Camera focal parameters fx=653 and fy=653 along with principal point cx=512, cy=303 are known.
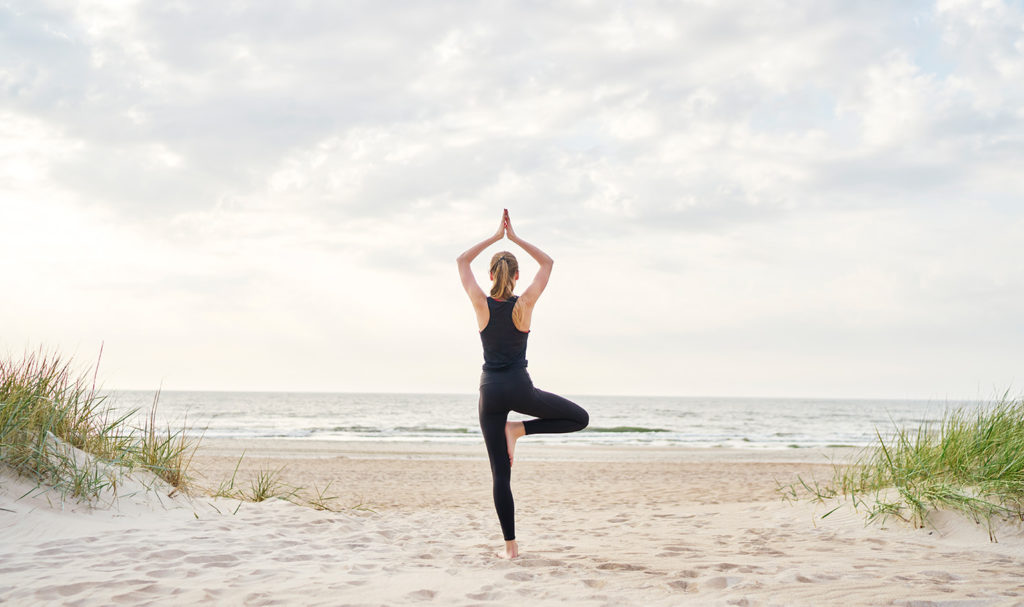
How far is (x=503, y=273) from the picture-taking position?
418 centimetres

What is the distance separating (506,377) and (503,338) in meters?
0.25

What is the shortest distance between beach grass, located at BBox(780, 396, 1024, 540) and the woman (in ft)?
10.5

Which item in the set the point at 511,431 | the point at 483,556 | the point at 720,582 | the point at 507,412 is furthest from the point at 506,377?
the point at 720,582

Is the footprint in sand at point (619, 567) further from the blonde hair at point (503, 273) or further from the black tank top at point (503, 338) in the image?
the blonde hair at point (503, 273)

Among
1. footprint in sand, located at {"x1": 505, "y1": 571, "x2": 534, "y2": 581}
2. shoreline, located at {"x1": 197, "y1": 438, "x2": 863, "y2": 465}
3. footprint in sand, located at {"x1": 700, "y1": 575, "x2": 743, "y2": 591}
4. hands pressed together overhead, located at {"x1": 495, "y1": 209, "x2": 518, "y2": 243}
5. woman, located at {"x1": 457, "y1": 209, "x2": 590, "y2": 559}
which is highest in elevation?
hands pressed together overhead, located at {"x1": 495, "y1": 209, "x2": 518, "y2": 243}

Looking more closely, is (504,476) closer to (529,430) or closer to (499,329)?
(529,430)

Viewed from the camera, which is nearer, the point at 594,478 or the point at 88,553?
the point at 88,553

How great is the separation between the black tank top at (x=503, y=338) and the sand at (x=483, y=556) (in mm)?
1276

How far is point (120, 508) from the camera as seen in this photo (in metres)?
5.05

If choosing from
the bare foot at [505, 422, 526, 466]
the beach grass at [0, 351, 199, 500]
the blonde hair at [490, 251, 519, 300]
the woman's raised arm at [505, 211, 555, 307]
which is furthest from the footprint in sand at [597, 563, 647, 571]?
the beach grass at [0, 351, 199, 500]

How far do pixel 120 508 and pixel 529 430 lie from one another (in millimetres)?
3286

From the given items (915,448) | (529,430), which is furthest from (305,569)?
(915,448)

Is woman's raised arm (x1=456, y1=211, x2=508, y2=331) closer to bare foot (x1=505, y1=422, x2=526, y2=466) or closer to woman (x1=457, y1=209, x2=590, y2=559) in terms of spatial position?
woman (x1=457, y1=209, x2=590, y2=559)

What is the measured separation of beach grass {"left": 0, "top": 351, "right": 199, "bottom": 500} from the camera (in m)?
5.01
